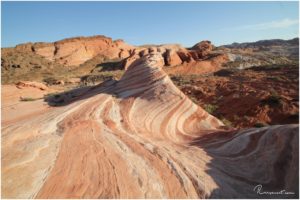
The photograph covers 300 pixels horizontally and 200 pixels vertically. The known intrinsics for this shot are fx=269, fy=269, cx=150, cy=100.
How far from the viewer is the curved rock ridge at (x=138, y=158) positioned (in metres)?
3.89

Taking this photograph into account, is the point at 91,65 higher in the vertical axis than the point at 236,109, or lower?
higher

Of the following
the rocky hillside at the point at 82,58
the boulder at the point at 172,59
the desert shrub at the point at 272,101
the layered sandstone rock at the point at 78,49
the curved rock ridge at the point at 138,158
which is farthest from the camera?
the layered sandstone rock at the point at 78,49

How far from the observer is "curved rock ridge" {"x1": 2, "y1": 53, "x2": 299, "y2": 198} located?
12.8 ft

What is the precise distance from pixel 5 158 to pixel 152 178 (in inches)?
99.2

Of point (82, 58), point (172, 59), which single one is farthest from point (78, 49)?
point (172, 59)

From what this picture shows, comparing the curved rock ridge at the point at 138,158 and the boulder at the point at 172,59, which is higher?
the boulder at the point at 172,59

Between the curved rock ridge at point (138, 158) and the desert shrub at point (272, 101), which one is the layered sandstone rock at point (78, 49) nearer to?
the desert shrub at point (272, 101)

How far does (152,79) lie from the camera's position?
8953 millimetres

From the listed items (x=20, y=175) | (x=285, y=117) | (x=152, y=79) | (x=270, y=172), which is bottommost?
(x=285, y=117)

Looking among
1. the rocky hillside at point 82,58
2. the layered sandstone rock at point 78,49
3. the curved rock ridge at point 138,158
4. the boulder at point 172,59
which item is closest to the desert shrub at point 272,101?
the curved rock ridge at point 138,158

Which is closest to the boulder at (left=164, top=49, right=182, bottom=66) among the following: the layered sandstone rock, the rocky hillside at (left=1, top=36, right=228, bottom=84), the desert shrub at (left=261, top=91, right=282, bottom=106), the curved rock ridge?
the rocky hillside at (left=1, top=36, right=228, bottom=84)

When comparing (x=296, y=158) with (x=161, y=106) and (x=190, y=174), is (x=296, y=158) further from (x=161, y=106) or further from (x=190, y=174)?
(x=161, y=106)

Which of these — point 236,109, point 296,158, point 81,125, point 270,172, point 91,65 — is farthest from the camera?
point 91,65

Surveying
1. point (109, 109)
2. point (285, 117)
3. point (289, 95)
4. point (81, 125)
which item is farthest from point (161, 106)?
point (289, 95)
